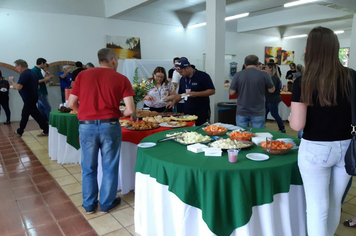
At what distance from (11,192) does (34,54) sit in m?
5.52

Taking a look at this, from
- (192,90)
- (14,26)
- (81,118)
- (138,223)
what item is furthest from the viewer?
(14,26)

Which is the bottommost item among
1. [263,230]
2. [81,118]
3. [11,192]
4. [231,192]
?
[11,192]

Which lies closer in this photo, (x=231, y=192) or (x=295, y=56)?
(x=231, y=192)

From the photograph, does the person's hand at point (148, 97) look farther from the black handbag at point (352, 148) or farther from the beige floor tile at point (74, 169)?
the black handbag at point (352, 148)

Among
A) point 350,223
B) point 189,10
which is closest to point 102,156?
point 350,223

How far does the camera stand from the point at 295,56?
46.4 feet

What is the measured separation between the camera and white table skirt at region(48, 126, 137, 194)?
8.90 feet

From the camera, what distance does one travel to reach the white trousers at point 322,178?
1.45 meters

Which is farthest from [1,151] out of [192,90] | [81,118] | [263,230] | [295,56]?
[295,56]

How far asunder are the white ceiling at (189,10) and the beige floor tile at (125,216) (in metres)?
5.27

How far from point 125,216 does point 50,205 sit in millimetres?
855

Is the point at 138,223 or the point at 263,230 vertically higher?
the point at 263,230

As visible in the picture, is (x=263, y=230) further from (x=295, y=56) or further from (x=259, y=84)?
(x=295, y=56)

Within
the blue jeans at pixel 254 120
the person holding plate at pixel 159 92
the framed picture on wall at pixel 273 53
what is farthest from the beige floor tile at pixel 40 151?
the framed picture on wall at pixel 273 53
